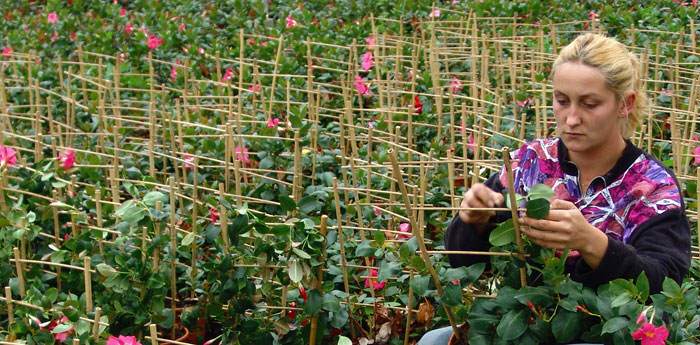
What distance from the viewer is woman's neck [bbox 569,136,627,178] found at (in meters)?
2.43

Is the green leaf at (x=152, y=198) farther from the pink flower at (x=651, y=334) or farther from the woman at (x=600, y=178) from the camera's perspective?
the pink flower at (x=651, y=334)

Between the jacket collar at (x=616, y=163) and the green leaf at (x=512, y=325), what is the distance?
0.37 meters

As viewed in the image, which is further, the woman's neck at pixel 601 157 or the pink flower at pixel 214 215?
the pink flower at pixel 214 215

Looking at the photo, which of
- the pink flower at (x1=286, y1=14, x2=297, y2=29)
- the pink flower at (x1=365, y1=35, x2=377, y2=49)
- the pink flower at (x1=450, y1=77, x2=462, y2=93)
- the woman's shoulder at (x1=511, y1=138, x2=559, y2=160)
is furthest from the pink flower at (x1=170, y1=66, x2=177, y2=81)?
the woman's shoulder at (x1=511, y1=138, x2=559, y2=160)

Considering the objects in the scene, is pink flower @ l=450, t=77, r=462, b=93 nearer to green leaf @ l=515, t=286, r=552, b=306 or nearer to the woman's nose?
the woman's nose

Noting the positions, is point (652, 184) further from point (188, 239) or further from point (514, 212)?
point (188, 239)

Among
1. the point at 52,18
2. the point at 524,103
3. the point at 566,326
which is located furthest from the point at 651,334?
the point at 52,18

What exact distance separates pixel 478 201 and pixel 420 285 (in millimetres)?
279

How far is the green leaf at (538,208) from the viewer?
2096 mm

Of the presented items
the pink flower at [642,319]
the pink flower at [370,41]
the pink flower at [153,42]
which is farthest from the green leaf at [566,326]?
the pink flower at [153,42]

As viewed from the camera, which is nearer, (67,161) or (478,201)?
(478,201)

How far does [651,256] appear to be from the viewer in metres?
2.24

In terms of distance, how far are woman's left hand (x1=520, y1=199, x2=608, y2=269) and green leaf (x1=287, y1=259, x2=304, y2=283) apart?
62 cm

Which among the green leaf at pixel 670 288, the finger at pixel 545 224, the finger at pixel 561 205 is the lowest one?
the green leaf at pixel 670 288
